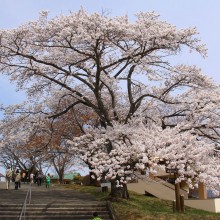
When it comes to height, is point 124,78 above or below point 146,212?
above

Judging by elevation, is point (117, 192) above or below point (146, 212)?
above

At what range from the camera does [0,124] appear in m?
24.4

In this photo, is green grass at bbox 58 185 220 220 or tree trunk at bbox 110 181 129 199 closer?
green grass at bbox 58 185 220 220

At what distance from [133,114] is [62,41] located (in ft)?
18.9

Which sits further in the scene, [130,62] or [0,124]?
[0,124]

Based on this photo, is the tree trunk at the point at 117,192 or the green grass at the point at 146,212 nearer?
the green grass at the point at 146,212

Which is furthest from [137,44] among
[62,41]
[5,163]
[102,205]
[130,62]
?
[5,163]

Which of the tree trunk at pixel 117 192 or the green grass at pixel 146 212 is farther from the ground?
the tree trunk at pixel 117 192

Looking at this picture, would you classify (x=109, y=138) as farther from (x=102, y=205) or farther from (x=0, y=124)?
(x=0, y=124)

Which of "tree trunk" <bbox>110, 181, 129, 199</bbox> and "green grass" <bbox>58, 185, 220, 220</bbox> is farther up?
"tree trunk" <bbox>110, 181, 129, 199</bbox>

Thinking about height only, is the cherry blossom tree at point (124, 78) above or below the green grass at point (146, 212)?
above

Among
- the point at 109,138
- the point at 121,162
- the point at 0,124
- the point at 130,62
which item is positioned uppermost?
the point at 130,62

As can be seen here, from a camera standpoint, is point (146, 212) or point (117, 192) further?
point (117, 192)

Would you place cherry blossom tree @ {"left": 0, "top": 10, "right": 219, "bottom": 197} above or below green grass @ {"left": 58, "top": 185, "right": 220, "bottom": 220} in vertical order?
above
